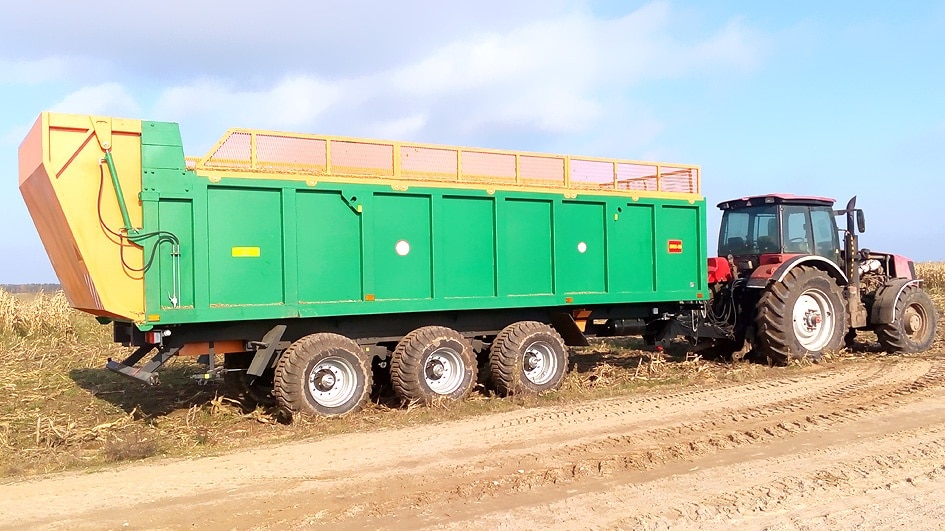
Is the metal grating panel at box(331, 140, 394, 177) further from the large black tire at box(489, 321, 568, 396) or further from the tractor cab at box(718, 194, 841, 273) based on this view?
the tractor cab at box(718, 194, 841, 273)

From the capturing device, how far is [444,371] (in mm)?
8258

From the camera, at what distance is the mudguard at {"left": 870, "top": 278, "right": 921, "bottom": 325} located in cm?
1160

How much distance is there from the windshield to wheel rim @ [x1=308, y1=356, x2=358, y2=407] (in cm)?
696

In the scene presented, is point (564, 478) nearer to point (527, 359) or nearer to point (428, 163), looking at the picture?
point (527, 359)

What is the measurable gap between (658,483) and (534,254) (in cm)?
441

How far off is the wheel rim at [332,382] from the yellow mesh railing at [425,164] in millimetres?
1986

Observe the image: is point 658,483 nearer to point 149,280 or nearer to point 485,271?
point 485,271

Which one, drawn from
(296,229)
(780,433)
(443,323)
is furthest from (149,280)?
(780,433)

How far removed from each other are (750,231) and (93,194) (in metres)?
9.22

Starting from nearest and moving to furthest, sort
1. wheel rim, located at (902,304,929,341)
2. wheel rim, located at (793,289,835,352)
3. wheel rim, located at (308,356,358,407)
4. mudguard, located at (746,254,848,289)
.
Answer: wheel rim, located at (308,356,358,407)
mudguard, located at (746,254,848,289)
wheel rim, located at (793,289,835,352)
wheel rim, located at (902,304,929,341)

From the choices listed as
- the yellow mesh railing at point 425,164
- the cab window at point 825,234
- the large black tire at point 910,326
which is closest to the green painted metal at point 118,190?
the yellow mesh railing at point 425,164

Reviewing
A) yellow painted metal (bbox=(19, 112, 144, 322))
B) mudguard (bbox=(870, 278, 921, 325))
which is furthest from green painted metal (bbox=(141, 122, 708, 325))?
mudguard (bbox=(870, 278, 921, 325))

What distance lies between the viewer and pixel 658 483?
494cm

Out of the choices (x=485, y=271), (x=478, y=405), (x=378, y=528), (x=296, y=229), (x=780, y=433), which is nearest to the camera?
(x=378, y=528)
